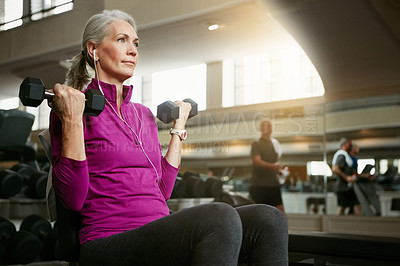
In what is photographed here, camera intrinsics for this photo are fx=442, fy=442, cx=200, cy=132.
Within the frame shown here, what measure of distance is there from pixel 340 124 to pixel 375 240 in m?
2.84

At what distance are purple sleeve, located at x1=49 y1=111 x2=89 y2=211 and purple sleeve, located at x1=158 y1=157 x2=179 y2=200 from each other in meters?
0.26

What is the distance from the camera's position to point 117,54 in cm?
111

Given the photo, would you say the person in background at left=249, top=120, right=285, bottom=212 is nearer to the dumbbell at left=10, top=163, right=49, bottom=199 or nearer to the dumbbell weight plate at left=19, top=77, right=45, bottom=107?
the dumbbell at left=10, top=163, right=49, bottom=199

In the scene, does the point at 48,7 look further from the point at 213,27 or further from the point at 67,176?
the point at 213,27

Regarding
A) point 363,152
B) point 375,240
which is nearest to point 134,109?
point 375,240

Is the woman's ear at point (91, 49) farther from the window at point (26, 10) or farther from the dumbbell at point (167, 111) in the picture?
the window at point (26, 10)

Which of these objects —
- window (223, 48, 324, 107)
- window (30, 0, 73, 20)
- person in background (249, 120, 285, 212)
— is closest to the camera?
window (30, 0, 73, 20)

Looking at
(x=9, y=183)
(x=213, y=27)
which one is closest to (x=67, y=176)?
(x=9, y=183)

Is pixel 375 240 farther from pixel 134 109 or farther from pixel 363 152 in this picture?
pixel 363 152

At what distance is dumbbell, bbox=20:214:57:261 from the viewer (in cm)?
248

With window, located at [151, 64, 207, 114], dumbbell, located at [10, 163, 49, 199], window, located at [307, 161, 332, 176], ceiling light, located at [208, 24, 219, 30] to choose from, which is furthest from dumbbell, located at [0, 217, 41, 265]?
window, located at [307, 161, 332, 176]

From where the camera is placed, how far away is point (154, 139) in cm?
115

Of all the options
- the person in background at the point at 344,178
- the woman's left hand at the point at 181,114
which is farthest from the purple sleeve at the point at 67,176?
the person in background at the point at 344,178

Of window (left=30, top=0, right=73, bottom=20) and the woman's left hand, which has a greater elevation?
window (left=30, top=0, right=73, bottom=20)
